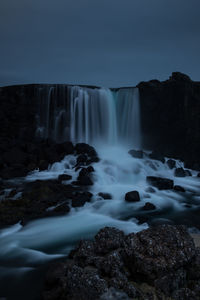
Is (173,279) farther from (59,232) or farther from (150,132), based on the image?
(150,132)

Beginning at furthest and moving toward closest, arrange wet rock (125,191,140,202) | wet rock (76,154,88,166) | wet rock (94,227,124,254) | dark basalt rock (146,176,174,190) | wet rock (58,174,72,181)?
wet rock (76,154,88,166)
wet rock (58,174,72,181)
dark basalt rock (146,176,174,190)
wet rock (125,191,140,202)
wet rock (94,227,124,254)

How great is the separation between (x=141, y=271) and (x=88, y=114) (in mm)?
24655

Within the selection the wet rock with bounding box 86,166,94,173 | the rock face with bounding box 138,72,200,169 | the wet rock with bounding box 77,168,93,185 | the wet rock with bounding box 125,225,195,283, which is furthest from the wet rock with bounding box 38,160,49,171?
the wet rock with bounding box 125,225,195,283

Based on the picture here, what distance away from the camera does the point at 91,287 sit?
5020 mm

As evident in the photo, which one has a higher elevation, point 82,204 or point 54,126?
point 54,126

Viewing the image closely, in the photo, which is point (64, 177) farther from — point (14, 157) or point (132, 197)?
point (14, 157)

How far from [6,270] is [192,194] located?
13.1 metres

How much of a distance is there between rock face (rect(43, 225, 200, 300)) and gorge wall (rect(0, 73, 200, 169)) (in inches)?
897

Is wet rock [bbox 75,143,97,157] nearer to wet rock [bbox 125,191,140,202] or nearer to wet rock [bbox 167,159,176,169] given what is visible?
wet rock [bbox 167,159,176,169]

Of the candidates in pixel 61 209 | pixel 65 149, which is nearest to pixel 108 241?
pixel 61 209

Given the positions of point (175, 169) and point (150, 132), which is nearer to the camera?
point (175, 169)

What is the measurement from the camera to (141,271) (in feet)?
17.9

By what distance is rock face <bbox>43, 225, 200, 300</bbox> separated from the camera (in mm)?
5070

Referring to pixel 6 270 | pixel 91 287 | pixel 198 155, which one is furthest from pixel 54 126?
pixel 91 287
